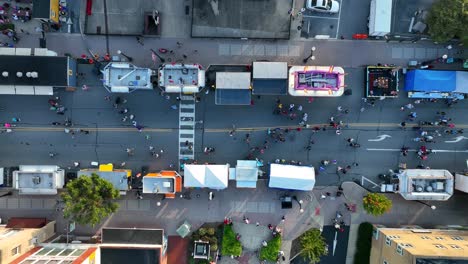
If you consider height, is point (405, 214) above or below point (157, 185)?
below

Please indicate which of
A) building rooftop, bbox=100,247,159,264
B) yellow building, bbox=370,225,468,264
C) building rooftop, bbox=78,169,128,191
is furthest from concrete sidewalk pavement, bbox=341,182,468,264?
building rooftop, bbox=78,169,128,191

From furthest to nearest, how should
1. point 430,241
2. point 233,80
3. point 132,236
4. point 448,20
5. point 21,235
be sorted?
1. point 132,236
2. point 233,80
3. point 430,241
4. point 21,235
5. point 448,20

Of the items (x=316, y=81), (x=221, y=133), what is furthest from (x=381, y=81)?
(x=221, y=133)

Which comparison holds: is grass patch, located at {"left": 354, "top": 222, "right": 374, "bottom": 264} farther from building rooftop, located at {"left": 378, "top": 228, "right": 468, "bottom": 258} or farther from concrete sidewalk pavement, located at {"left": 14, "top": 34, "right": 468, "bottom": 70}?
concrete sidewalk pavement, located at {"left": 14, "top": 34, "right": 468, "bottom": 70}

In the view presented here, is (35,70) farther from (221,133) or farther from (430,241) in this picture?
(430,241)

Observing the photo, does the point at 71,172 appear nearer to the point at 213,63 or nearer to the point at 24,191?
the point at 24,191

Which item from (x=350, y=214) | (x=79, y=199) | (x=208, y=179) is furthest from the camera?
(x=350, y=214)

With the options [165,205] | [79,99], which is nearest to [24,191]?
[79,99]
